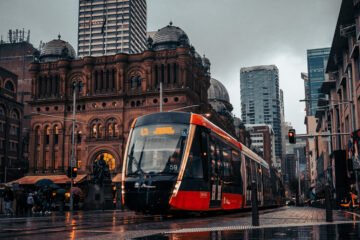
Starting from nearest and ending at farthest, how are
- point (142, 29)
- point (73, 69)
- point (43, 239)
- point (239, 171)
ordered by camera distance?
point (43, 239), point (239, 171), point (73, 69), point (142, 29)

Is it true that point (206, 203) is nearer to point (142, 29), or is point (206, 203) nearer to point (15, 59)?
point (15, 59)

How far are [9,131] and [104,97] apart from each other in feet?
119

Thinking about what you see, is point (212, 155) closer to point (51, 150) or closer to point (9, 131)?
point (51, 150)

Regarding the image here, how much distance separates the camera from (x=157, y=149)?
16.1 m

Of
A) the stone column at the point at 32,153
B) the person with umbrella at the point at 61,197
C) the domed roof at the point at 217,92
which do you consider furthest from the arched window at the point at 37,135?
the domed roof at the point at 217,92

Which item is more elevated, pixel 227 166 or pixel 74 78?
pixel 74 78

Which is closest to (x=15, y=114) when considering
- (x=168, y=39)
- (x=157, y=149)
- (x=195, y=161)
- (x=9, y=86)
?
(x=9, y=86)

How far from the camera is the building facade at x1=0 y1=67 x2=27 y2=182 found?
8475 centimetres

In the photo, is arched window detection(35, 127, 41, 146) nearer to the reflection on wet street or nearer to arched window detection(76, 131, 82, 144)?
arched window detection(76, 131, 82, 144)

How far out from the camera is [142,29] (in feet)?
560

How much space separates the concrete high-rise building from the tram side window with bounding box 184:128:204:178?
5481 inches

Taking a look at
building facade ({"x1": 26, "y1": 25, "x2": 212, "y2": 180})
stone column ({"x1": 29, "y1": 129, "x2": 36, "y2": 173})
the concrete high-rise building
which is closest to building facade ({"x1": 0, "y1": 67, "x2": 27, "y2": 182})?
stone column ({"x1": 29, "y1": 129, "x2": 36, "y2": 173})

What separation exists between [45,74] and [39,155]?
1143 cm

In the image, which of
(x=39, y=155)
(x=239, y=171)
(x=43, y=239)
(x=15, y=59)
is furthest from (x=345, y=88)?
(x=15, y=59)
